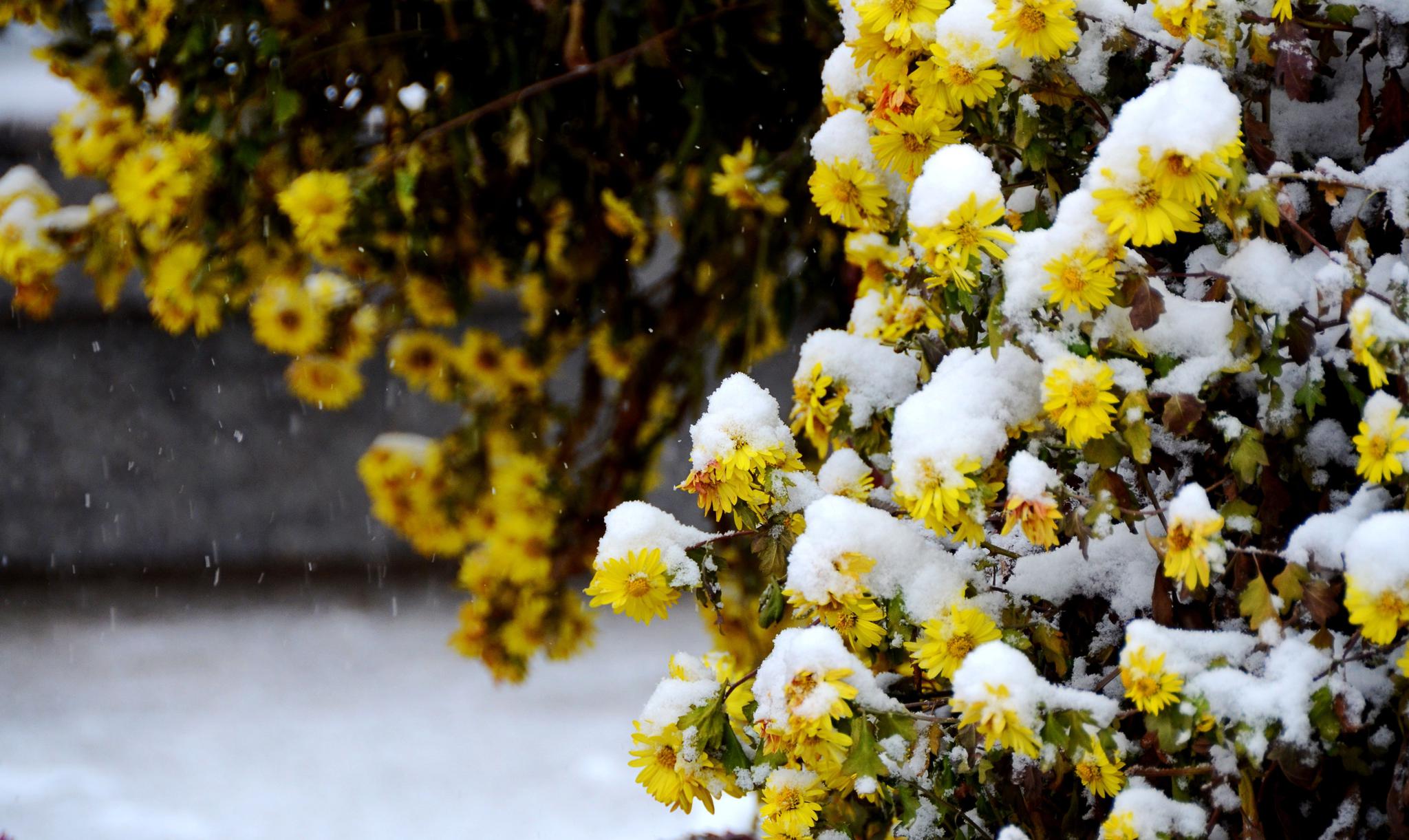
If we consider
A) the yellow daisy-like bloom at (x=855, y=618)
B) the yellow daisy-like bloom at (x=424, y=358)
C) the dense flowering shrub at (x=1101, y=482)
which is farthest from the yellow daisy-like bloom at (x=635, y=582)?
the yellow daisy-like bloom at (x=424, y=358)

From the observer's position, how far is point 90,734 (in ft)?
8.03

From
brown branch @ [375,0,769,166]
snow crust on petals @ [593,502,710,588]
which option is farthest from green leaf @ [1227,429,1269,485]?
brown branch @ [375,0,769,166]

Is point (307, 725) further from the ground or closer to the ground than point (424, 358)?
closer to the ground

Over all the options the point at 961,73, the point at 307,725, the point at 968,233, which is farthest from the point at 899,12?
the point at 307,725

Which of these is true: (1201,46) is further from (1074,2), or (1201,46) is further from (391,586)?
(391,586)

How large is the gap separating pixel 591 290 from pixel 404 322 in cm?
28

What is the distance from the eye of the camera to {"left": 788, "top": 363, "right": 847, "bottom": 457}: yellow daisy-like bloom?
0.87m

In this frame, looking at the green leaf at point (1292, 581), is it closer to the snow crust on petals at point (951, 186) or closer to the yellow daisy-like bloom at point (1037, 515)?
the yellow daisy-like bloom at point (1037, 515)

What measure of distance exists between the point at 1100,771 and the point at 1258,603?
14 centimetres

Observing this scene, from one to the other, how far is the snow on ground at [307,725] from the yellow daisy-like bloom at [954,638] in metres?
1.15

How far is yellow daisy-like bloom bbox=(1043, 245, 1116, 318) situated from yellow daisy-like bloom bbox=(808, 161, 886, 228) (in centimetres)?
23

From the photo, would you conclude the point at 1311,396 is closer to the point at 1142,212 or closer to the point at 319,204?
the point at 1142,212

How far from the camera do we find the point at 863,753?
2.22 ft

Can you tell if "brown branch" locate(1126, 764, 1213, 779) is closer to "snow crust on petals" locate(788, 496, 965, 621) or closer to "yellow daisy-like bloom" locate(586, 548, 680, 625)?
"snow crust on petals" locate(788, 496, 965, 621)
